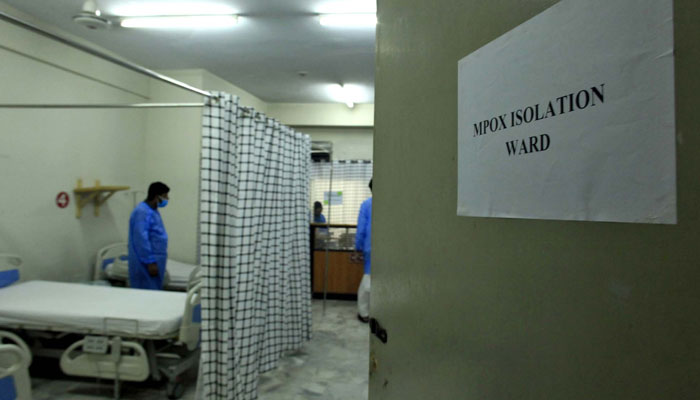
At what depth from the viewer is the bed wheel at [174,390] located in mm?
2729

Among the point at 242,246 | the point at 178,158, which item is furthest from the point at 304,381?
the point at 178,158

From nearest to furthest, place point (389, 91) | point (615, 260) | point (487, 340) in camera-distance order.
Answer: point (615, 260)
point (487, 340)
point (389, 91)

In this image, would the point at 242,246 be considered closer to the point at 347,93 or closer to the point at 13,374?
the point at 13,374

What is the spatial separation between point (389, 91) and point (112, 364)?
2.73 m

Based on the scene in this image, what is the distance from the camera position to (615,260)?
1.30ft

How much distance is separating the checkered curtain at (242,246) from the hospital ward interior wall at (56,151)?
7.20 feet

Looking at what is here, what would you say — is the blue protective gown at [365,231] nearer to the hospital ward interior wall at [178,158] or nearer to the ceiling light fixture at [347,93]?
the hospital ward interior wall at [178,158]

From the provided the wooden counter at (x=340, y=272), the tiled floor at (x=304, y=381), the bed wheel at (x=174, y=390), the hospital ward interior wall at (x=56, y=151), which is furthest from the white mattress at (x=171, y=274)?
the wooden counter at (x=340, y=272)

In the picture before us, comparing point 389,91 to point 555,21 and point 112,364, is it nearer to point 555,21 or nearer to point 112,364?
point 555,21

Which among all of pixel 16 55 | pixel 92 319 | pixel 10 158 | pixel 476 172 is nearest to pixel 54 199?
pixel 10 158

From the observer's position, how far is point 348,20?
3.56 metres

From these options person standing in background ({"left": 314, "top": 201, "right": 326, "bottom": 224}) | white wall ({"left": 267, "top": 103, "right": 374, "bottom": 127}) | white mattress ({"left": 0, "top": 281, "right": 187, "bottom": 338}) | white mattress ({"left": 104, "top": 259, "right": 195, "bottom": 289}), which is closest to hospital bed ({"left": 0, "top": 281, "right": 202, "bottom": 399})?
white mattress ({"left": 0, "top": 281, "right": 187, "bottom": 338})

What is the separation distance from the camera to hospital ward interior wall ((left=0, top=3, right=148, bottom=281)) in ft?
11.1

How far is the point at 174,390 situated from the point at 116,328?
1.91 feet
